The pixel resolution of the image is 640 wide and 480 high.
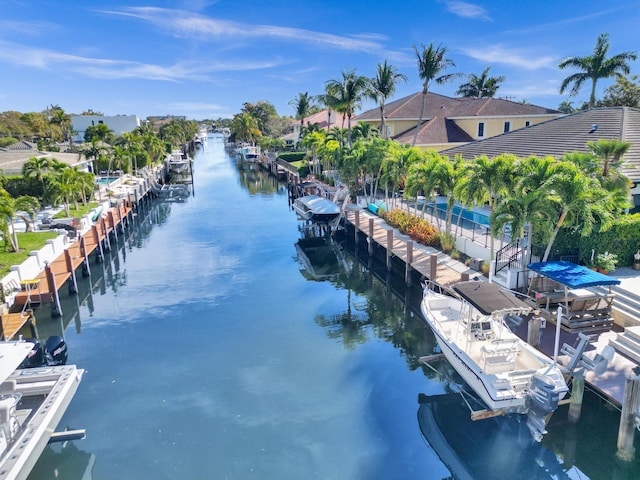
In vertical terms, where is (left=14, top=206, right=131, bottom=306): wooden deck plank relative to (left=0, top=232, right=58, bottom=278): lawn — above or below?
below

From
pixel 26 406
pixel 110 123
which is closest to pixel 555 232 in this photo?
pixel 26 406

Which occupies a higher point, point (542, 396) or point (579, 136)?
point (579, 136)

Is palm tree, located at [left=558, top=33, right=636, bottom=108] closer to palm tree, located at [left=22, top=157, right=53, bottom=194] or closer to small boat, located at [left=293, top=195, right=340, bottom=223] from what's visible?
small boat, located at [left=293, top=195, right=340, bottom=223]

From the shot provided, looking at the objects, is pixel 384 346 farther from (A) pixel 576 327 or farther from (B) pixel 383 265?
(B) pixel 383 265

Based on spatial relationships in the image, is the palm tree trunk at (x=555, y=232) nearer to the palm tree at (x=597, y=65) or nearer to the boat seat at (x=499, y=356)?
the boat seat at (x=499, y=356)

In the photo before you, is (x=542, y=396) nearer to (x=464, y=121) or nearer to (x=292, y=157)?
(x=464, y=121)

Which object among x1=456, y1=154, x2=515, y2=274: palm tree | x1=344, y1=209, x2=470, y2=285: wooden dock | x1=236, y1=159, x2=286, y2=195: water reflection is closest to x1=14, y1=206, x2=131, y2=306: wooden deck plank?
x1=344, y1=209, x2=470, y2=285: wooden dock

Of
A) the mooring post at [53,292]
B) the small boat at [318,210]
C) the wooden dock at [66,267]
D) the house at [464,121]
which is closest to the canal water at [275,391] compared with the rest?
the mooring post at [53,292]

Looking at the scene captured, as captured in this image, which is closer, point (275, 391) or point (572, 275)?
point (275, 391)
